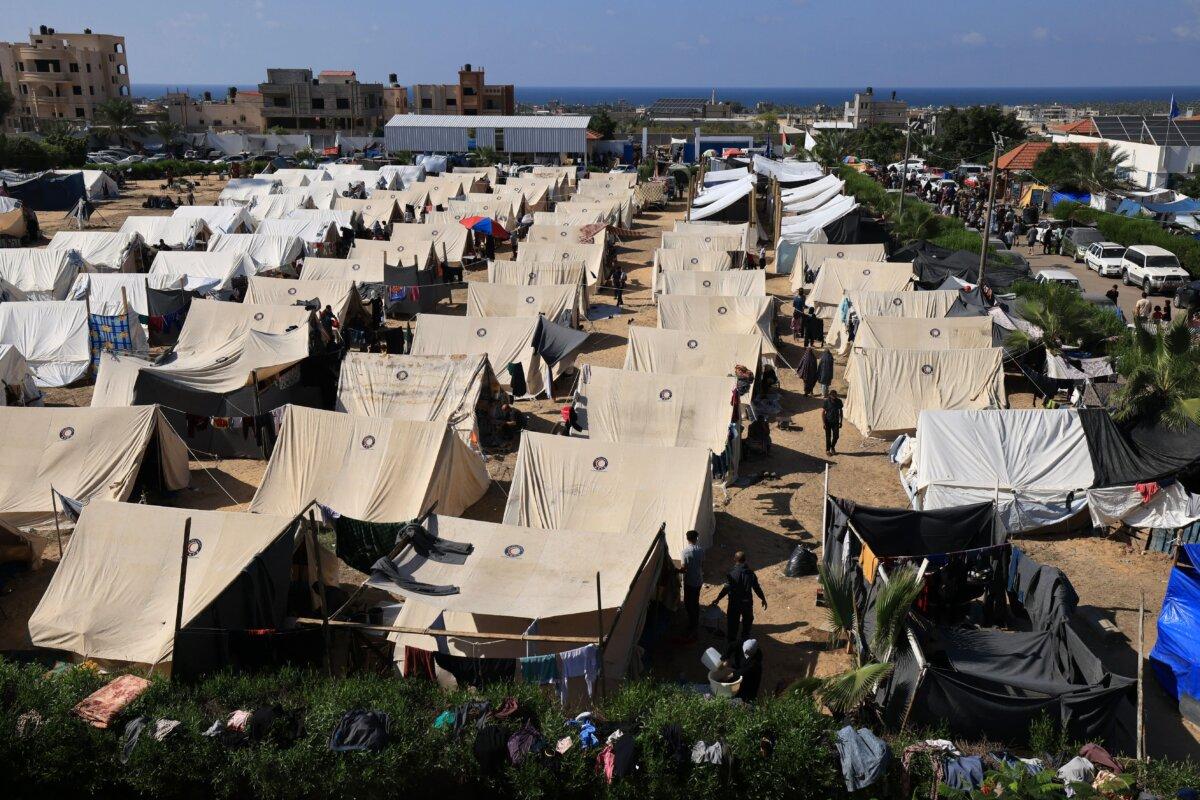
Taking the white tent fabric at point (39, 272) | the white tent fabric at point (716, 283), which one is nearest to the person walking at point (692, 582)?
the white tent fabric at point (716, 283)

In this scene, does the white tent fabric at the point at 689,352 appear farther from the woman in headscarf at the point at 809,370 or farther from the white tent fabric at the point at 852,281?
the white tent fabric at the point at 852,281

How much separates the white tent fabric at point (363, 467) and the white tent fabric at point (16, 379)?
21.7 feet

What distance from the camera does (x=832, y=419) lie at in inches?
666

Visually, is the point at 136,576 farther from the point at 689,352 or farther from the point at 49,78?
the point at 49,78

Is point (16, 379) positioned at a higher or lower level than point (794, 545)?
higher

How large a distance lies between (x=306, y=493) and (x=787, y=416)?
368 inches

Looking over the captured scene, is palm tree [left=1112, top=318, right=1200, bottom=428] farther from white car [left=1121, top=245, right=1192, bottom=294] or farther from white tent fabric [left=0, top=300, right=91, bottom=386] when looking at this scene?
white tent fabric [left=0, top=300, right=91, bottom=386]

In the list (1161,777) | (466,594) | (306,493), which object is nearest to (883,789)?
(1161,777)

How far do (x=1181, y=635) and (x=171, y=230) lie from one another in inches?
1180

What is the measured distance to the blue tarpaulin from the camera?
1019cm

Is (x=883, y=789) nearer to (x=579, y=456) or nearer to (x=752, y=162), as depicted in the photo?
(x=579, y=456)

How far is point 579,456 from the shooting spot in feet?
44.1

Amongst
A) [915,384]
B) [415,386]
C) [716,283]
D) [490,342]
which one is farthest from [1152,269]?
[415,386]

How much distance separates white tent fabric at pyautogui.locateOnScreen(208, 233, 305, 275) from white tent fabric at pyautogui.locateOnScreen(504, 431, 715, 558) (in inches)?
684
